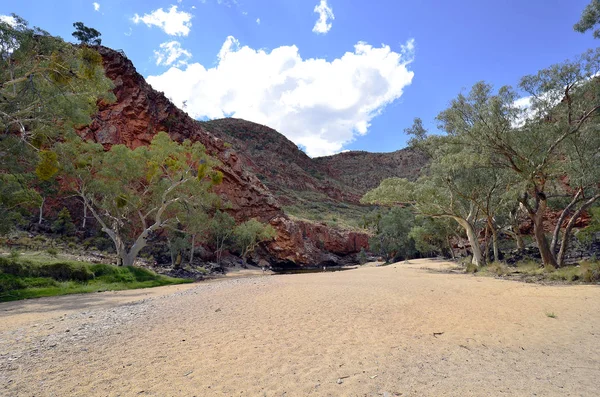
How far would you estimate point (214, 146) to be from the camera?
55.4 m

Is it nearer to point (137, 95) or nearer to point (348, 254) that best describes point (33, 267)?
point (137, 95)

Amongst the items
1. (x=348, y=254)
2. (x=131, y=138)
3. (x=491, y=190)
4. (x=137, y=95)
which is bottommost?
(x=348, y=254)

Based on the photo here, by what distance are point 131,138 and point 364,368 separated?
49.3m

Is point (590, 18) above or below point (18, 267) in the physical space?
above

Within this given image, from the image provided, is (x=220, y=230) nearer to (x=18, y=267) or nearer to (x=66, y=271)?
(x=66, y=271)

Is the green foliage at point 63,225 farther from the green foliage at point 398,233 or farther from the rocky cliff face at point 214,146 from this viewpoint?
the green foliage at point 398,233

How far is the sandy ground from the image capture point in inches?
154

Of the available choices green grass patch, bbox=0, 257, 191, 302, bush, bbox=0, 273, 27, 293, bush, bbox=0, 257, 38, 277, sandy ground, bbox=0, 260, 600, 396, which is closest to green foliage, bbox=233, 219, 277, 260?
green grass patch, bbox=0, 257, 191, 302

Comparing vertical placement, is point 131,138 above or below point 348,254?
above

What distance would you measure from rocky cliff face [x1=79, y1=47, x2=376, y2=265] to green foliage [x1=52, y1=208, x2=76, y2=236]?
1407 centimetres

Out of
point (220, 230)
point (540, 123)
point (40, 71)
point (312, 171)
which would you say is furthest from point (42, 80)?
point (312, 171)

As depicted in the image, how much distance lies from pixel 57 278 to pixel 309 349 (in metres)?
15.3

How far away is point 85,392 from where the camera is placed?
3.75 m

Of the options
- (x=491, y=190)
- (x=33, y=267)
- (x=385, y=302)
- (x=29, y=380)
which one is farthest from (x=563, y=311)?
(x=33, y=267)
